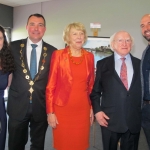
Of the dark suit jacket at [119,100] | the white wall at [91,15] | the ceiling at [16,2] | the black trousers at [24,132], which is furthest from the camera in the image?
the ceiling at [16,2]

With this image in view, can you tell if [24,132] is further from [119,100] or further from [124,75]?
[124,75]

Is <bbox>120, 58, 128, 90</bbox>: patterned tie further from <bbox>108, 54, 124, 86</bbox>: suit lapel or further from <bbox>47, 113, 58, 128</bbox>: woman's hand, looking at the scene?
<bbox>47, 113, 58, 128</bbox>: woman's hand

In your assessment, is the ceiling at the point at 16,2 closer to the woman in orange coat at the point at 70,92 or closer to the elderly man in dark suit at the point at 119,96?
the woman in orange coat at the point at 70,92

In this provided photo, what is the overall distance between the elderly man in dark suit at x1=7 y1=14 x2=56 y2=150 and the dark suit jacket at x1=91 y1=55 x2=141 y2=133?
61 cm

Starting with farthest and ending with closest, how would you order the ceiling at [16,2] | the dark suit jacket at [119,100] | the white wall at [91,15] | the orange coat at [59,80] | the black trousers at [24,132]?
the ceiling at [16,2], the white wall at [91,15], the black trousers at [24,132], the orange coat at [59,80], the dark suit jacket at [119,100]

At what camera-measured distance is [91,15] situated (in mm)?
4930

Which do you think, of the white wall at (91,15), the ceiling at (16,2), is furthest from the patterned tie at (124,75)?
the ceiling at (16,2)

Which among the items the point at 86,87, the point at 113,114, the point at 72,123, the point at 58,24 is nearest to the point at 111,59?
the point at 86,87

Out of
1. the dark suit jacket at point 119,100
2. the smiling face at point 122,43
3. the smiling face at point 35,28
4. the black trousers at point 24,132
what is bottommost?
the black trousers at point 24,132

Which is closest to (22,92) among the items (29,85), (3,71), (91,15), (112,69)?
(29,85)

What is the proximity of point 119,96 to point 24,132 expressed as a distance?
110 centimetres

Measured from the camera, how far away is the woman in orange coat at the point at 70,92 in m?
2.03

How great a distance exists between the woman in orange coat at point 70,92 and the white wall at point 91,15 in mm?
2539

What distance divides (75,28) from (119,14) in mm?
2719
